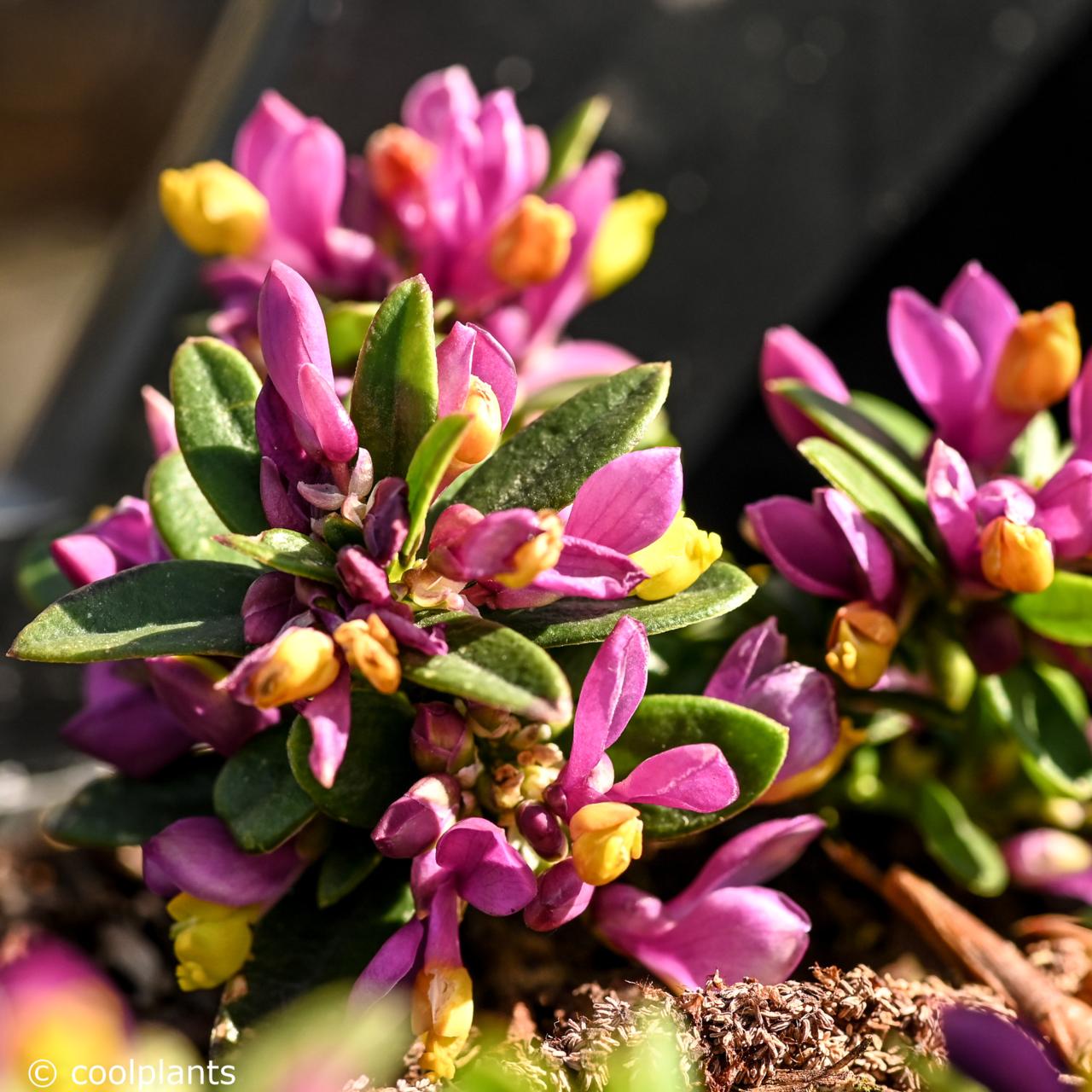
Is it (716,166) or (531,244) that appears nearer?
(531,244)

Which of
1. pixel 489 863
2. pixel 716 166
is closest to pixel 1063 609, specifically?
pixel 489 863

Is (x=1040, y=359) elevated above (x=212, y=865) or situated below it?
above

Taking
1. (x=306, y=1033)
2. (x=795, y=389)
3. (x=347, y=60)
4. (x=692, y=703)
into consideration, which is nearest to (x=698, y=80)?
(x=347, y=60)

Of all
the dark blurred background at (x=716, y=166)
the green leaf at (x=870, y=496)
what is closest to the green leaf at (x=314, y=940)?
the green leaf at (x=870, y=496)

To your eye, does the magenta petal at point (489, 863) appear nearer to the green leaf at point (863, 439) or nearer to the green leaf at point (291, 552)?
the green leaf at point (291, 552)

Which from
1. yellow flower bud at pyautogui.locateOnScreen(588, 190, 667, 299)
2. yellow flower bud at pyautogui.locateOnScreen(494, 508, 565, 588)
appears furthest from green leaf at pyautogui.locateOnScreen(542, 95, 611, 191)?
yellow flower bud at pyautogui.locateOnScreen(494, 508, 565, 588)

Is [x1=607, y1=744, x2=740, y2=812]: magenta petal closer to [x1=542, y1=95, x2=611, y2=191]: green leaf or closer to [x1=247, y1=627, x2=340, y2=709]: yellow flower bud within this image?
[x1=247, y1=627, x2=340, y2=709]: yellow flower bud

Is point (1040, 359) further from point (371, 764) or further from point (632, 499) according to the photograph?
point (371, 764)
